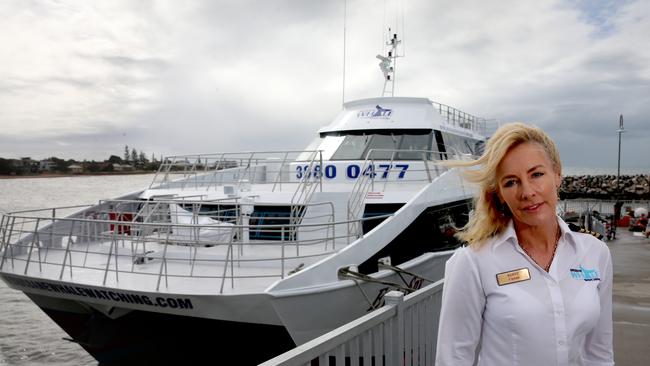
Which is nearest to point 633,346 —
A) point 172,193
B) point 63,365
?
point 172,193

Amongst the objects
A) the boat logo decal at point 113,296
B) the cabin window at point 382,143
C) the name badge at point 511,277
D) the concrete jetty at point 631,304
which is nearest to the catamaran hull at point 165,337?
the boat logo decal at point 113,296

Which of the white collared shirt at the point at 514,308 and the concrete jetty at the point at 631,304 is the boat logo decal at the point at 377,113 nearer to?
the concrete jetty at the point at 631,304

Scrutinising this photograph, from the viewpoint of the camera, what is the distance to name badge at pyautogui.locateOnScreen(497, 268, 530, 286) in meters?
1.76

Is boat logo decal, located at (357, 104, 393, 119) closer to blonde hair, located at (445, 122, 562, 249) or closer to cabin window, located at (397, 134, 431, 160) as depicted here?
cabin window, located at (397, 134, 431, 160)

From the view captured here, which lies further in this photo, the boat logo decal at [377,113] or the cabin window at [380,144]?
the boat logo decal at [377,113]

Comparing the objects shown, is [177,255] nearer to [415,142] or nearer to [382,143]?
[382,143]

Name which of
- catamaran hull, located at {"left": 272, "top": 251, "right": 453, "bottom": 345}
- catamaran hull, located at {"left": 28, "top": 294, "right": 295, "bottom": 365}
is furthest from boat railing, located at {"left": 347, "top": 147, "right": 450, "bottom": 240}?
catamaran hull, located at {"left": 28, "top": 294, "right": 295, "bottom": 365}

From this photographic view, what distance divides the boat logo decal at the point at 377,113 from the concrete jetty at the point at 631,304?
19.2ft

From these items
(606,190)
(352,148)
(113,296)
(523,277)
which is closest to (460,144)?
(352,148)

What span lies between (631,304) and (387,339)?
709 centimetres

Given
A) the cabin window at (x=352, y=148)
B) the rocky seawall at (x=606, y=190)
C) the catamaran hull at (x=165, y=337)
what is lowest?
the catamaran hull at (x=165, y=337)

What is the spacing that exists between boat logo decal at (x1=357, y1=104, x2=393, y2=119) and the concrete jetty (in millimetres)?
5852

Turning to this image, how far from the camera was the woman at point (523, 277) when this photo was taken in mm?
1733

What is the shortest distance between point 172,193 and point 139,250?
1704 millimetres
